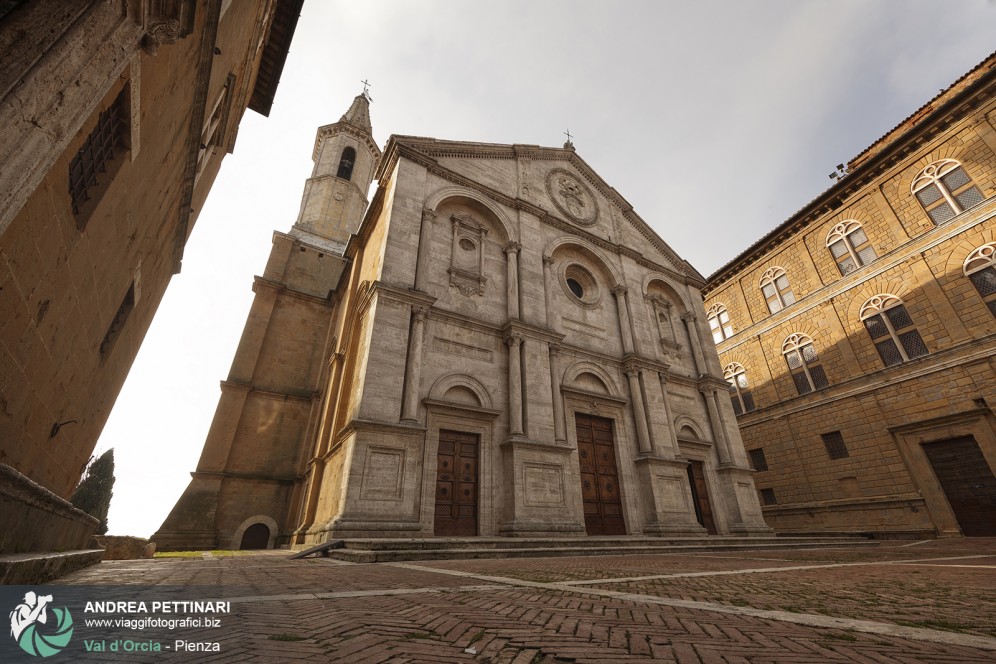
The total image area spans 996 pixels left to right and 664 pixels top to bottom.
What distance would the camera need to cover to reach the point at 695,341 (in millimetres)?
18812

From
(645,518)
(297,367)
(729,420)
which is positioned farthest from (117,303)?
(729,420)

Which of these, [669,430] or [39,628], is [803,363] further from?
[39,628]

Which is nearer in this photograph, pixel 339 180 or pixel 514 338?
pixel 514 338

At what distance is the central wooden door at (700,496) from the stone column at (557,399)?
19.3 feet

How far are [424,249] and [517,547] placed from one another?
28.1 ft

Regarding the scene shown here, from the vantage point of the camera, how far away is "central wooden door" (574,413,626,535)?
12547 mm

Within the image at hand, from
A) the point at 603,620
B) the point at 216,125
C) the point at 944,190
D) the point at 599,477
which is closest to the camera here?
the point at 603,620

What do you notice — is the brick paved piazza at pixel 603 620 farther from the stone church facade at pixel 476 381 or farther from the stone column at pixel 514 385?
the stone column at pixel 514 385

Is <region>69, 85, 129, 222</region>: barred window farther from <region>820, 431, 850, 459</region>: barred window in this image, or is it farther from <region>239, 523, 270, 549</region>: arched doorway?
<region>820, 431, 850, 459</region>: barred window

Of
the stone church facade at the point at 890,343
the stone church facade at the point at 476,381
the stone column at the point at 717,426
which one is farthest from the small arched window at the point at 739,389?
the stone column at the point at 717,426

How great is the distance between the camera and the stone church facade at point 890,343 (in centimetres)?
1620

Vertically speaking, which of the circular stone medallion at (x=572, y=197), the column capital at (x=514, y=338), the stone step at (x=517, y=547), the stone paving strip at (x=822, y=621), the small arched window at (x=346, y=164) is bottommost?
the stone paving strip at (x=822, y=621)

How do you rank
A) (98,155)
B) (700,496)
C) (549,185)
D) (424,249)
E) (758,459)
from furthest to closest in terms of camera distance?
(758,459)
(549,185)
(700,496)
(424,249)
(98,155)

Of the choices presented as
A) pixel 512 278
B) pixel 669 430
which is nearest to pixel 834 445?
pixel 669 430
